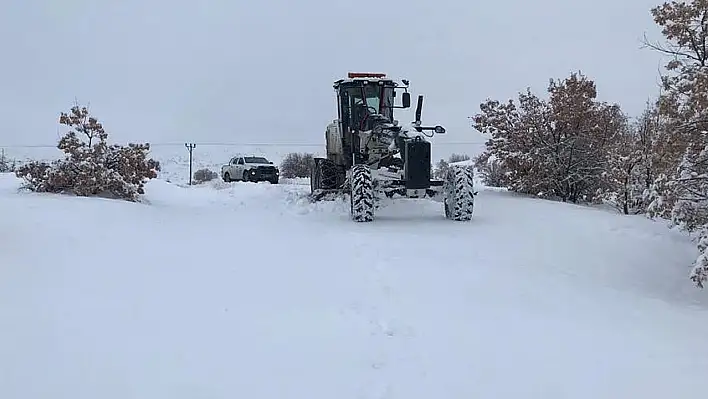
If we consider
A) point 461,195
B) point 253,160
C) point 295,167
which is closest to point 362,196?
point 461,195

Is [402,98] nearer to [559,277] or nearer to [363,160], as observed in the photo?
[363,160]

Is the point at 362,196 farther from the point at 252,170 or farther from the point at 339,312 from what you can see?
the point at 252,170

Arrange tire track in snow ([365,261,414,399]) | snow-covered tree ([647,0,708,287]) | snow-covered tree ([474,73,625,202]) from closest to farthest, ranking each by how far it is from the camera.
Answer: tire track in snow ([365,261,414,399]) → snow-covered tree ([647,0,708,287]) → snow-covered tree ([474,73,625,202])

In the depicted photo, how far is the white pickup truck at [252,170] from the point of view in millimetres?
28531

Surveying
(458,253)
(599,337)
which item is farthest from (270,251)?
(599,337)

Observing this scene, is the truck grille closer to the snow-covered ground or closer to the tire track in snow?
the snow-covered ground

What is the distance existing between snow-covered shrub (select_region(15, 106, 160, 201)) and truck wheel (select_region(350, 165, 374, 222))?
19.8 feet

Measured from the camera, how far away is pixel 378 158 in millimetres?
13500

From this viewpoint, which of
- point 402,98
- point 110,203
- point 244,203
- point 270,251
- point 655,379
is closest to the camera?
point 655,379

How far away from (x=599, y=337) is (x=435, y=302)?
1400 mm

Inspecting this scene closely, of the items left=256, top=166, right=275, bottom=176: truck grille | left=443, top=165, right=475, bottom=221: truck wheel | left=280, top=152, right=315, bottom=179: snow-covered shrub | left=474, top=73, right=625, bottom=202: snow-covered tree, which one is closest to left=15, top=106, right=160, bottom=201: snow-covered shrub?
left=443, top=165, right=475, bottom=221: truck wheel

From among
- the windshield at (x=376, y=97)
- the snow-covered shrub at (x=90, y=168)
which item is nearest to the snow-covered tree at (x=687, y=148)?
the windshield at (x=376, y=97)

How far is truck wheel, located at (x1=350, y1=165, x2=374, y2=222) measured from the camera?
1149cm

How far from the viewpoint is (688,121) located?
8398 millimetres
